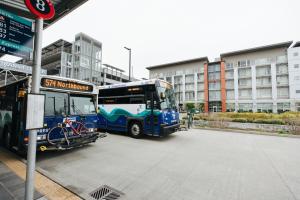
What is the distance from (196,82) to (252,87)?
1364 cm

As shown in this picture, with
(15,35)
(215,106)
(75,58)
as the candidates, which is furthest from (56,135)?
(215,106)

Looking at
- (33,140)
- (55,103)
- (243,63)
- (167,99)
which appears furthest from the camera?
(243,63)

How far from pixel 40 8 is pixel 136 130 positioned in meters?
7.19

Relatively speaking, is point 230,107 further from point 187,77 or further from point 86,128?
point 86,128

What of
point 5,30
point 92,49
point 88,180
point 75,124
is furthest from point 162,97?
point 92,49

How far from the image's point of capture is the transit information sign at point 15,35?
470cm

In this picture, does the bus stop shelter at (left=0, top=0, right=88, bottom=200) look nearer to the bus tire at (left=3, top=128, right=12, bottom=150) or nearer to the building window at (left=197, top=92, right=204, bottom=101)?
the bus tire at (left=3, top=128, right=12, bottom=150)

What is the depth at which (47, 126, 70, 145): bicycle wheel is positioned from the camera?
16.2 feet

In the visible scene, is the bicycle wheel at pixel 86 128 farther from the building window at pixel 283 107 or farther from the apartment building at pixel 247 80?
the building window at pixel 283 107

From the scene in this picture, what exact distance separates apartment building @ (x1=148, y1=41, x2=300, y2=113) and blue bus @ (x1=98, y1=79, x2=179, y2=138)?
35.8 meters

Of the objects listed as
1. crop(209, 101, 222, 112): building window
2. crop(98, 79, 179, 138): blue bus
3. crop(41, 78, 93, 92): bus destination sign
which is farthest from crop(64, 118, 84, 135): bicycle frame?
crop(209, 101, 222, 112): building window

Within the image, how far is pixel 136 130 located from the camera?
8766mm

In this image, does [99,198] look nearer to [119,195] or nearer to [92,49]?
[119,195]

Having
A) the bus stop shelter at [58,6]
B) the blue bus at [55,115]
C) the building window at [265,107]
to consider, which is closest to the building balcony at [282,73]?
the building window at [265,107]
